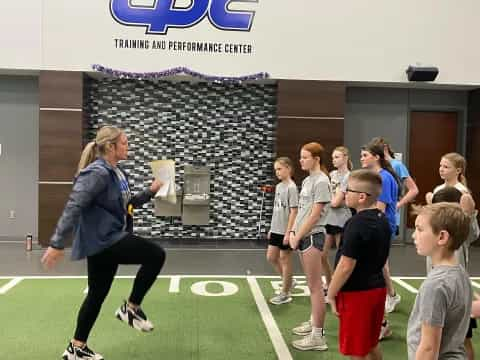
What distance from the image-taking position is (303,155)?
3539mm

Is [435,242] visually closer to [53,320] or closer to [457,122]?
[53,320]

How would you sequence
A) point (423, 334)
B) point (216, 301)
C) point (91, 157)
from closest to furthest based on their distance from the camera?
point (423, 334) → point (91, 157) → point (216, 301)

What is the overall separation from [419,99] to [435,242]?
7.64m

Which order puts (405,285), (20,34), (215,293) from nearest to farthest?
(215,293) < (405,285) < (20,34)

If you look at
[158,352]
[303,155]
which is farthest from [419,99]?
[158,352]

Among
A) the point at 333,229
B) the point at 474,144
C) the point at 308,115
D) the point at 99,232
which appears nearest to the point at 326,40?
the point at 308,115

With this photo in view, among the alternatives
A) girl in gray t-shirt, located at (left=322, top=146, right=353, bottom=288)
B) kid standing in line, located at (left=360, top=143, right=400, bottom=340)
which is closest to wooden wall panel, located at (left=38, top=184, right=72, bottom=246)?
girl in gray t-shirt, located at (left=322, top=146, right=353, bottom=288)

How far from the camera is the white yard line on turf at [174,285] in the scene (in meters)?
5.02

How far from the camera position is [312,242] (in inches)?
133

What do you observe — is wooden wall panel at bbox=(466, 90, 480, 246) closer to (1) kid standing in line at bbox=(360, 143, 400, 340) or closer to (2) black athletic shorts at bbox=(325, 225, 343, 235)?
(2) black athletic shorts at bbox=(325, 225, 343, 235)

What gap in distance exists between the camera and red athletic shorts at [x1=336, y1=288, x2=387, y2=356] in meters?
2.41

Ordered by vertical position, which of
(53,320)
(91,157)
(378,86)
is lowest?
(53,320)

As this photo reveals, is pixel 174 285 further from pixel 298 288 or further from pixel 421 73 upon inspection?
pixel 421 73

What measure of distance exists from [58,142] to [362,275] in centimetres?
641
